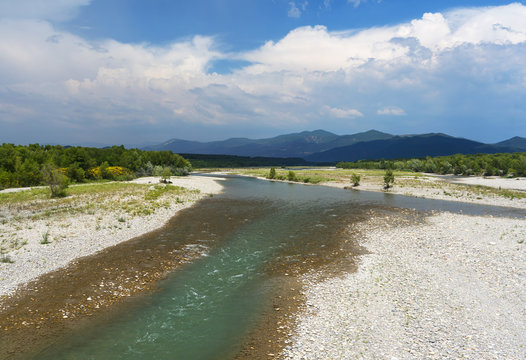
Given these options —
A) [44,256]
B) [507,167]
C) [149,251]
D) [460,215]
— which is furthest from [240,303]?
[507,167]

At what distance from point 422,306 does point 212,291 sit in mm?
12535

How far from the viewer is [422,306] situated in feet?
45.1

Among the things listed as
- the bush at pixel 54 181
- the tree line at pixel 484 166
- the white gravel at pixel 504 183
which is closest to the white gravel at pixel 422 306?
the bush at pixel 54 181

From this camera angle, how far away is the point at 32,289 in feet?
51.1

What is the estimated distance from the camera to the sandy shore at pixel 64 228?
18.8m

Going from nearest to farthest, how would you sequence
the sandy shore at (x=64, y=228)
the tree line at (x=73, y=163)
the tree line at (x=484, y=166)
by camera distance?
the sandy shore at (x=64, y=228) → the tree line at (x=73, y=163) → the tree line at (x=484, y=166)

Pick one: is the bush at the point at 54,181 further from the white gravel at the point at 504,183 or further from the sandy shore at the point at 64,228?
the white gravel at the point at 504,183

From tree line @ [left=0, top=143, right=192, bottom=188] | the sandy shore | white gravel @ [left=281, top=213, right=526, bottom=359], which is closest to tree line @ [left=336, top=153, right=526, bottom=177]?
white gravel @ [left=281, top=213, right=526, bottom=359]

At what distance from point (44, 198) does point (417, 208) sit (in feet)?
224

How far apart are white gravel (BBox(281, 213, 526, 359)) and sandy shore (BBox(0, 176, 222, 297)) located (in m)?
19.2

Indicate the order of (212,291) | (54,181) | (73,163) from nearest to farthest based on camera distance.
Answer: (212,291)
(54,181)
(73,163)

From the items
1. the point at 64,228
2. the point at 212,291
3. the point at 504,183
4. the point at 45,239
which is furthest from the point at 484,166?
the point at 45,239

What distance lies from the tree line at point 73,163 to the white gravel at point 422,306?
54.6 metres

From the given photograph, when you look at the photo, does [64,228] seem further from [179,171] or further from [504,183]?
[504,183]
